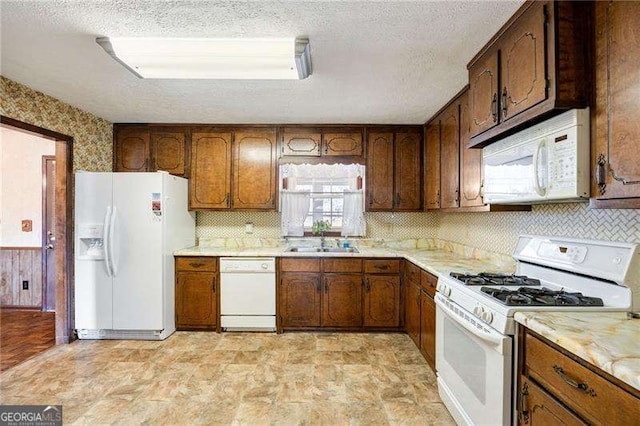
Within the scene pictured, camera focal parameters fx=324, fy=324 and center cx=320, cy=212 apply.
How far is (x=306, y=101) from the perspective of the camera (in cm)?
294

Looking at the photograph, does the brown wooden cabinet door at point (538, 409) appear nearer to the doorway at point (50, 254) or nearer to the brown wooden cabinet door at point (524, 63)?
the brown wooden cabinet door at point (524, 63)

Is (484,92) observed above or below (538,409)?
above

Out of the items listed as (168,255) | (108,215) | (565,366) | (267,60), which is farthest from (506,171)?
(108,215)

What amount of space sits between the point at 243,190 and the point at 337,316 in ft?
5.75

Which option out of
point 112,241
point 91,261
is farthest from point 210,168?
point 91,261

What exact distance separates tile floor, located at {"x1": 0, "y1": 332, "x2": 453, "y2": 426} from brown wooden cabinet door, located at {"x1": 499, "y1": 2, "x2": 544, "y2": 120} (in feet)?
6.27

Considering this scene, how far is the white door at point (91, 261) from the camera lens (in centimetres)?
319

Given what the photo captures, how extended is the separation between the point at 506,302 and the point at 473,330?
228mm

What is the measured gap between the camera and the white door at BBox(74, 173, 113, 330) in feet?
10.5

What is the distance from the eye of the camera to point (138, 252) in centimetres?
320

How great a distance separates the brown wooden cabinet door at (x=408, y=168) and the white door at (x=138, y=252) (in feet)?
8.35

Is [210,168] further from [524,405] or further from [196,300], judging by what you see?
[524,405]

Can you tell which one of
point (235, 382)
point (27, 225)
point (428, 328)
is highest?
point (27, 225)

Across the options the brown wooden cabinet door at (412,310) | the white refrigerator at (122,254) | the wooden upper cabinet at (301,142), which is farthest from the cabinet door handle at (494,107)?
the white refrigerator at (122,254)
